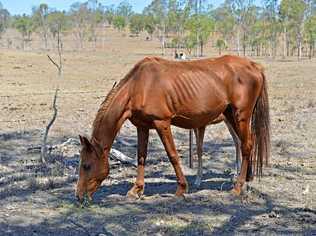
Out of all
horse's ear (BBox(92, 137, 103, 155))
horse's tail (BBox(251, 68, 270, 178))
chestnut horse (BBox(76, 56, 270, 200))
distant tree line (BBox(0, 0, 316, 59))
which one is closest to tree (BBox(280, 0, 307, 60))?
distant tree line (BBox(0, 0, 316, 59))

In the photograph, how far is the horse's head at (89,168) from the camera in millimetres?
5676

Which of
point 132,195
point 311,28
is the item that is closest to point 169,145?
point 132,195

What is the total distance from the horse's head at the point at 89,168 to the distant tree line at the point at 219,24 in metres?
44.3

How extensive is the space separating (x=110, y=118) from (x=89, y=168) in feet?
1.89

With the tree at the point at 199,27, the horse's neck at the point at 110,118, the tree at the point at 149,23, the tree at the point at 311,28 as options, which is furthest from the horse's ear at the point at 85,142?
the tree at the point at 149,23

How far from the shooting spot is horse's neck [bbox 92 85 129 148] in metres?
5.79

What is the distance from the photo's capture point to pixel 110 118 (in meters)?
5.80

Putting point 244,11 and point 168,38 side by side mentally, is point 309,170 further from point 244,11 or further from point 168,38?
point 168,38

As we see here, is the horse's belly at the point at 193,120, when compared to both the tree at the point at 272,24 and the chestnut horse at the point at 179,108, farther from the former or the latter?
the tree at the point at 272,24

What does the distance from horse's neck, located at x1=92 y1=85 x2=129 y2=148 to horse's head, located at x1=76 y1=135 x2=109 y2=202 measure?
0.35 feet

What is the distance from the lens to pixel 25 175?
718cm

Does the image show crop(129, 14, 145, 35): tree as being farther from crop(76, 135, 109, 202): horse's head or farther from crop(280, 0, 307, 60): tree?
crop(76, 135, 109, 202): horse's head

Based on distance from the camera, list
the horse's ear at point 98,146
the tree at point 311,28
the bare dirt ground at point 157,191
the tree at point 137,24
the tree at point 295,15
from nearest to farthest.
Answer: the bare dirt ground at point 157,191, the horse's ear at point 98,146, the tree at point 311,28, the tree at point 295,15, the tree at point 137,24

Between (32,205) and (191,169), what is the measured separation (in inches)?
105
